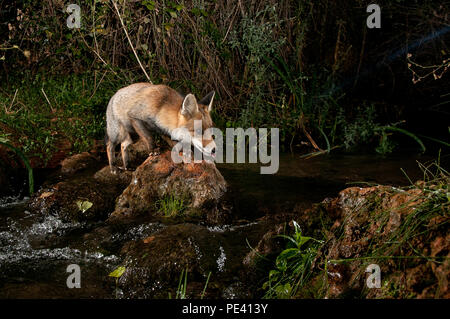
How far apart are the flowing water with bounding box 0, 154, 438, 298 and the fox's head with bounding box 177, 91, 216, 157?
24.6 inches

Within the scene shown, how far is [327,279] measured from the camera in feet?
8.09

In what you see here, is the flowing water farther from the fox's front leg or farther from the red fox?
the fox's front leg

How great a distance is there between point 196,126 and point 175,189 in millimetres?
788

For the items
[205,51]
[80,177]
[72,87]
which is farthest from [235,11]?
[80,177]

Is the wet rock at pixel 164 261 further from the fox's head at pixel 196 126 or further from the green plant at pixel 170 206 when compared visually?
the fox's head at pixel 196 126

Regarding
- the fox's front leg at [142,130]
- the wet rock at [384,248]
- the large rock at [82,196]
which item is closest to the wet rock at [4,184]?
the large rock at [82,196]

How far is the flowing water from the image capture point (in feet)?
9.97

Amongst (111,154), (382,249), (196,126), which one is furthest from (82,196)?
(382,249)

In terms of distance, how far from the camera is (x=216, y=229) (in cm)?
405

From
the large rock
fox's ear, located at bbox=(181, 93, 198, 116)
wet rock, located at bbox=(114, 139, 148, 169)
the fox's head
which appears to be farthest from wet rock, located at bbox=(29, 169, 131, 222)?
fox's ear, located at bbox=(181, 93, 198, 116)

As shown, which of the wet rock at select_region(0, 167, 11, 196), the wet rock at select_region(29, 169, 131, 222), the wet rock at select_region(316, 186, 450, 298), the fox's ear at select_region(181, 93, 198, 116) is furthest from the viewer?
the wet rock at select_region(0, 167, 11, 196)

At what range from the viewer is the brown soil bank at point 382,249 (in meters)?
2.05

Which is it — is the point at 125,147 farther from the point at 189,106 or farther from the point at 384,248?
the point at 384,248
